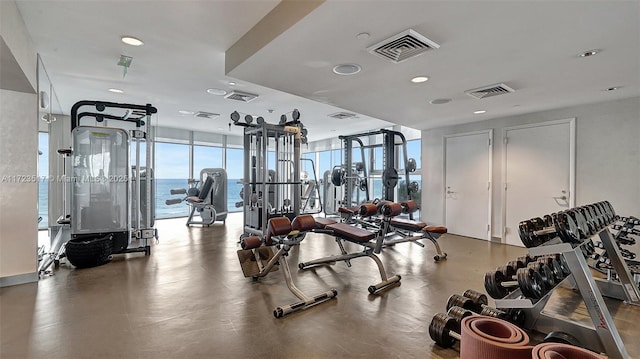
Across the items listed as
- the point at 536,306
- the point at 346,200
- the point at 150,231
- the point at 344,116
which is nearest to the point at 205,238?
the point at 150,231

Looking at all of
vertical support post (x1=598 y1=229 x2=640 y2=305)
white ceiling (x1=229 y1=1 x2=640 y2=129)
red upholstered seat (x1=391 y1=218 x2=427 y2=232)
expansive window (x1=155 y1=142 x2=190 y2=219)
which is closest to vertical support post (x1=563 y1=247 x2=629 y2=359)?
vertical support post (x1=598 y1=229 x2=640 y2=305)

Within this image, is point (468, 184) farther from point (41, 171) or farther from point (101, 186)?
point (41, 171)

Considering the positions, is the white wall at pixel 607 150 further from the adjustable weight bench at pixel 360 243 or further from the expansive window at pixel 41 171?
the expansive window at pixel 41 171

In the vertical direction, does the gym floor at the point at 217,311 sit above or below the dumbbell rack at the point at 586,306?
below

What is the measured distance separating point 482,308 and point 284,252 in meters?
1.73

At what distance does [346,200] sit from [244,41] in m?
4.59

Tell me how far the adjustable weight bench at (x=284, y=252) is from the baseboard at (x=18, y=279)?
2167 mm

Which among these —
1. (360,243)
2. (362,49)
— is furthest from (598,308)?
(362,49)

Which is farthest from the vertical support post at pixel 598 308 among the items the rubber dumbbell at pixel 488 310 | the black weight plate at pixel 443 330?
the black weight plate at pixel 443 330

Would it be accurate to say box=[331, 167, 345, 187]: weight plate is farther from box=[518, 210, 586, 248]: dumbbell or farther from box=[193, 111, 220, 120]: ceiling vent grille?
box=[518, 210, 586, 248]: dumbbell

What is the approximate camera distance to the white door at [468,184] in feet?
18.4

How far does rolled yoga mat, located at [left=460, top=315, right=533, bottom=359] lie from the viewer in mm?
1427

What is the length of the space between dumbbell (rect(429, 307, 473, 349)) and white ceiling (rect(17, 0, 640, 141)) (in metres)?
2.08

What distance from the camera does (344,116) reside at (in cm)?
662
